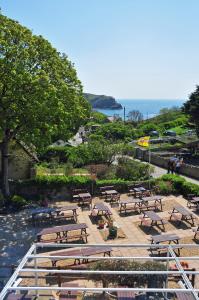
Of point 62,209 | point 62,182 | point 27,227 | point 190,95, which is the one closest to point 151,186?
point 62,182

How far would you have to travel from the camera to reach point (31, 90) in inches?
788

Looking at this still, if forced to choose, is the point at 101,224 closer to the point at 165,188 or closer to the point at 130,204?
the point at 130,204

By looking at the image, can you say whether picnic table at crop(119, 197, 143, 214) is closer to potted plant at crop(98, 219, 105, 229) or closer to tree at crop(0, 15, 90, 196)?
potted plant at crop(98, 219, 105, 229)

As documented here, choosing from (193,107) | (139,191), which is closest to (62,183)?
(139,191)

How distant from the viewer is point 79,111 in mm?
22328

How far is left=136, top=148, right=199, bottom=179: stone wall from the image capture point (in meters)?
28.7

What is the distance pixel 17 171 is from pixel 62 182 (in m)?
5.21

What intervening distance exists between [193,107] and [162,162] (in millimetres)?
7435

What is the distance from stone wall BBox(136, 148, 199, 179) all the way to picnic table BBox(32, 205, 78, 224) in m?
11.9

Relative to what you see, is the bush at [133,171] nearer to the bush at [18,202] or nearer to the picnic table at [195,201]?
the picnic table at [195,201]

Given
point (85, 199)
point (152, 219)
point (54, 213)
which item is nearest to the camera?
point (152, 219)

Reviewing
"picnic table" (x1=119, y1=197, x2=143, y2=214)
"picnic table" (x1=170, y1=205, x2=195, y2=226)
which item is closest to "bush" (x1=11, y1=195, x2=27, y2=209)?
"picnic table" (x1=119, y1=197, x2=143, y2=214)

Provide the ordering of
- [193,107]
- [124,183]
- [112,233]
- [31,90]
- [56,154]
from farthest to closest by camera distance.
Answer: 1. [56,154]
2. [193,107]
3. [124,183]
4. [31,90]
5. [112,233]

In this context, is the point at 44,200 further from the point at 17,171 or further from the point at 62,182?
the point at 17,171
